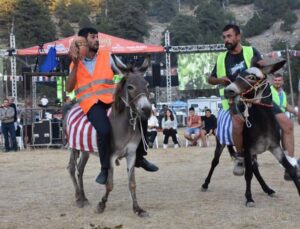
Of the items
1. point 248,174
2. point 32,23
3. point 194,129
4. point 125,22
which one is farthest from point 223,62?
point 125,22

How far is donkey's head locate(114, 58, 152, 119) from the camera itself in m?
6.14

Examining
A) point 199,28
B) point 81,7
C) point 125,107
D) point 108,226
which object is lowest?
point 108,226

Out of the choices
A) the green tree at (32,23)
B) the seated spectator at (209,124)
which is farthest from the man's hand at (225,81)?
the green tree at (32,23)

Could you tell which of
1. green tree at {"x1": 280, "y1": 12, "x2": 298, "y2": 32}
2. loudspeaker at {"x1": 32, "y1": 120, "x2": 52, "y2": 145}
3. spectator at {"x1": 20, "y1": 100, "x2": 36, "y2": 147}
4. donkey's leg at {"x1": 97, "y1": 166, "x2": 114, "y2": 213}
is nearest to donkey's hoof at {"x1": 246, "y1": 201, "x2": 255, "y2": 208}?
donkey's leg at {"x1": 97, "y1": 166, "x2": 114, "y2": 213}

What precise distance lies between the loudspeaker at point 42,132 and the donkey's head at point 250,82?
13.8 m

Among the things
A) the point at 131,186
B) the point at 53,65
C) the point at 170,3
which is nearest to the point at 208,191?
the point at 131,186

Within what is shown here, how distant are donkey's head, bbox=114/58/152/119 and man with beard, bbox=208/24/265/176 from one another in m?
1.13

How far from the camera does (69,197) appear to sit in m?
7.98

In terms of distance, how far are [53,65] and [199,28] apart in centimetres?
7931

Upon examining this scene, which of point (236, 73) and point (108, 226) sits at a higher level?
point (236, 73)

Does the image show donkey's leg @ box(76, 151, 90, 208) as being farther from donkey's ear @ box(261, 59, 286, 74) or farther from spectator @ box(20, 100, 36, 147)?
spectator @ box(20, 100, 36, 147)

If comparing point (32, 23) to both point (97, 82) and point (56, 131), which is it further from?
point (97, 82)

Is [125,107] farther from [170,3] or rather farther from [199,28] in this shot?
[170,3]

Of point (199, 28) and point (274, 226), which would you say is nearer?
point (274, 226)
